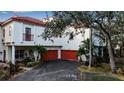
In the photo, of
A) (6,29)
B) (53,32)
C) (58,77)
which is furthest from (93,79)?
(6,29)

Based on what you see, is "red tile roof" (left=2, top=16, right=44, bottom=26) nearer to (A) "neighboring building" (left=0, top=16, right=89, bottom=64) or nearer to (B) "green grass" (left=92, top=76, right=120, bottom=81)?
(A) "neighboring building" (left=0, top=16, right=89, bottom=64)

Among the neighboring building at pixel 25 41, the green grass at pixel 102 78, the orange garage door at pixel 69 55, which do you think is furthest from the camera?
the orange garage door at pixel 69 55

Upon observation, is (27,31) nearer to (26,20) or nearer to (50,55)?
(26,20)

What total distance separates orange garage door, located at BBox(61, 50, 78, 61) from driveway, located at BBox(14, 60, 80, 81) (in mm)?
93

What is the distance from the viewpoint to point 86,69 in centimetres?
661

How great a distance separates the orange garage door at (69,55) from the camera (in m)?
6.76

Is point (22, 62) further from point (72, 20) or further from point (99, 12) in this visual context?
point (99, 12)

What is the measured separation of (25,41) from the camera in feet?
22.0

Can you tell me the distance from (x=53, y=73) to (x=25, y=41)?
0.78m

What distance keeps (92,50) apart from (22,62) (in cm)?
129

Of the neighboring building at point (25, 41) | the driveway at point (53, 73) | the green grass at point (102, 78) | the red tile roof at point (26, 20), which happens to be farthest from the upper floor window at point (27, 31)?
the green grass at point (102, 78)

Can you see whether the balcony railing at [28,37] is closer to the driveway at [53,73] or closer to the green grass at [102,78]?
the driveway at [53,73]

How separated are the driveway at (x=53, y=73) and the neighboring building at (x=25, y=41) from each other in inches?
6.0
